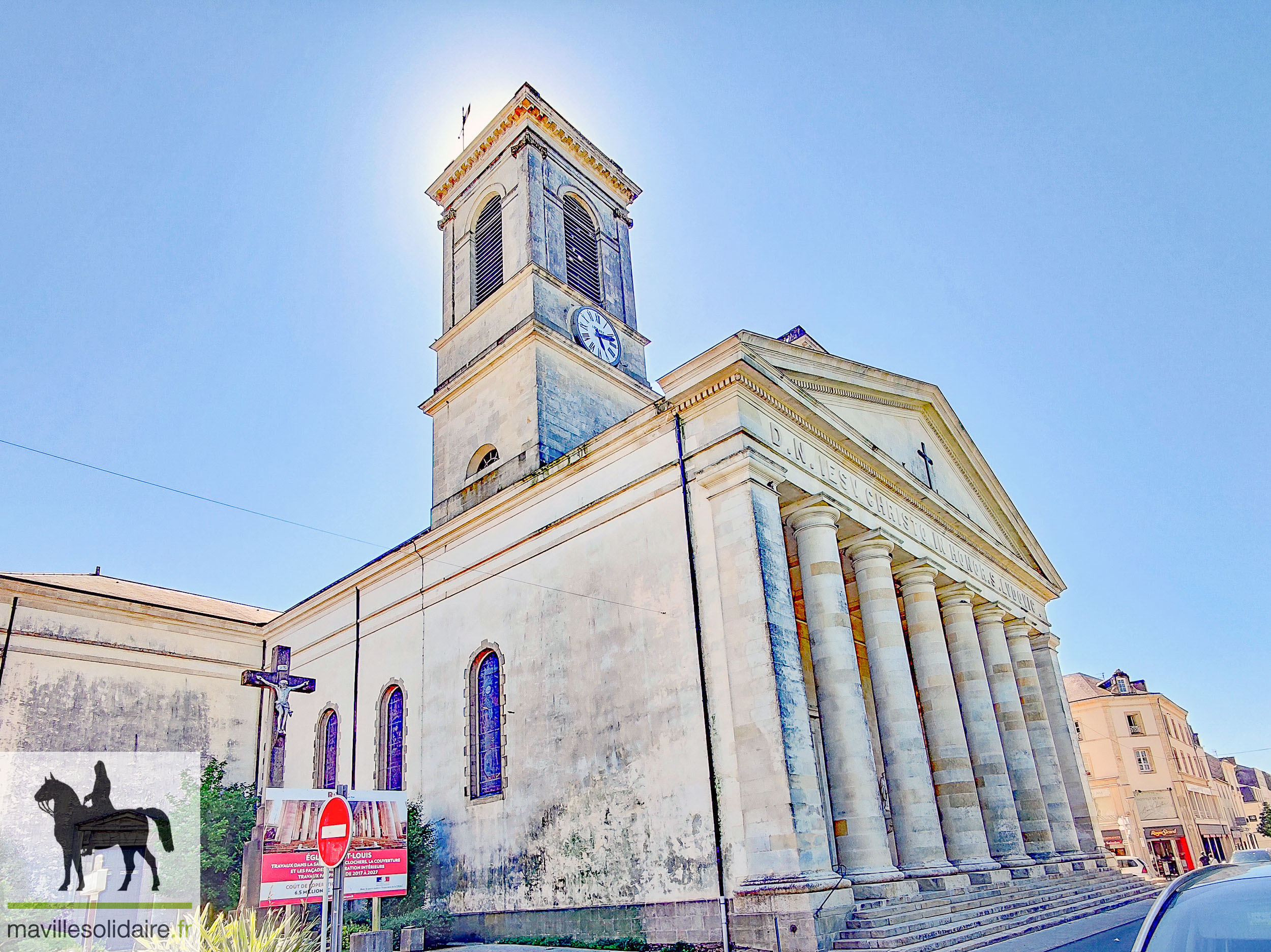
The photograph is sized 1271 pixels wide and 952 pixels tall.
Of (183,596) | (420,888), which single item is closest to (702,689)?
(420,888)

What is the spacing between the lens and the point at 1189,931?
3080mm

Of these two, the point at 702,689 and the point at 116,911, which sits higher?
the point at 702,689

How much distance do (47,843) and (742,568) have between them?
60.2 ft

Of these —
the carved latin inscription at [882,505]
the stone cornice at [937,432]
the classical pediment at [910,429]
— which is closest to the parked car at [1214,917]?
the carved latin inscription at [882,505]

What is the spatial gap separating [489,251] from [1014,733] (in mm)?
20267

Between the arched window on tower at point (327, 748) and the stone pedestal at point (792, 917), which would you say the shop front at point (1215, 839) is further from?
the arched window on tower at point (327, 748)

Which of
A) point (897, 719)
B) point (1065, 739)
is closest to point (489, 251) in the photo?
point (897, 719)

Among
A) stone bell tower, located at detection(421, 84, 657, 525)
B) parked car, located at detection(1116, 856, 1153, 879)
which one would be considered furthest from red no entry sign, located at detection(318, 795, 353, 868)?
parked car, located at detection(1116, 856, 1153, 879)

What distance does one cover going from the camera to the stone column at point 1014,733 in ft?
68.4

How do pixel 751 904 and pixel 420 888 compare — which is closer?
pixel 751 904

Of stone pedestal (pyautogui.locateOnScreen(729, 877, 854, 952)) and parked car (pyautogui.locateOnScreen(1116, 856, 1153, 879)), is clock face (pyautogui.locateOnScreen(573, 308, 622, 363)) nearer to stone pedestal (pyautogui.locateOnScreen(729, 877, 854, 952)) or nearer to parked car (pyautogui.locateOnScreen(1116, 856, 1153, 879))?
stone pedestal (pyautogui.locateOnScreen(729, 877, 854, 952))

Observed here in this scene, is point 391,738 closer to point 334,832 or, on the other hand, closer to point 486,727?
point 486,727

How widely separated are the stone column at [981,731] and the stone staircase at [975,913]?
2.96 feet

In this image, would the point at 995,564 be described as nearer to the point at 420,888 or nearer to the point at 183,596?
the point at 420,888
